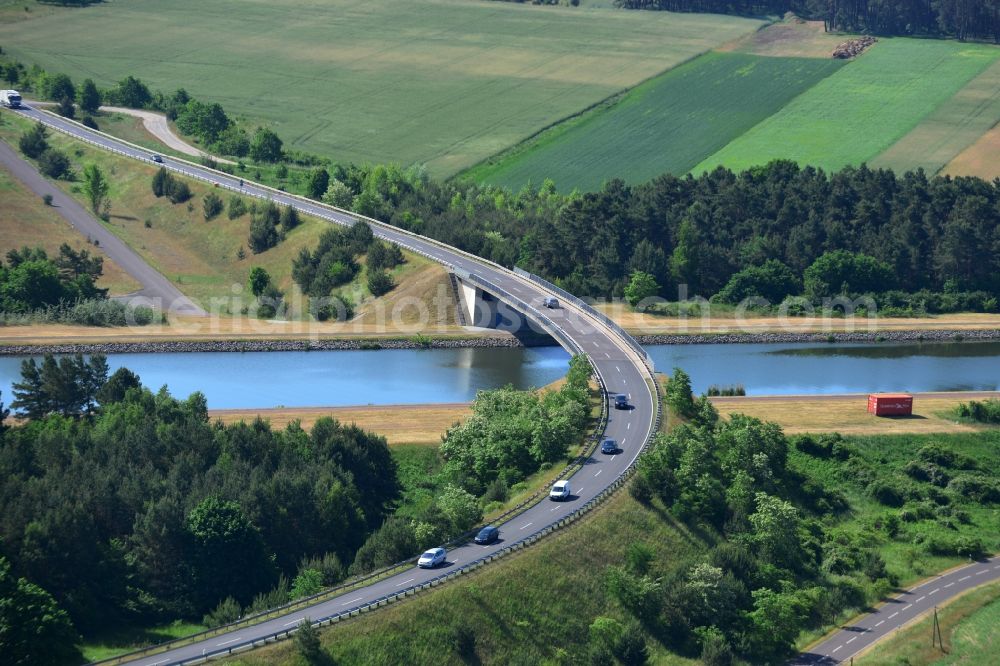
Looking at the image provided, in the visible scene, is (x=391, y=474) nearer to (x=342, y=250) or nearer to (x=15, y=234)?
(x=342, y=250)

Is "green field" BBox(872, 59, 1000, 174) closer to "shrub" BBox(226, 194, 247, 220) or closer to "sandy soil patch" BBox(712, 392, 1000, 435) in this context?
"sandy soil patch" BBox(712, 392, 1000, 435)

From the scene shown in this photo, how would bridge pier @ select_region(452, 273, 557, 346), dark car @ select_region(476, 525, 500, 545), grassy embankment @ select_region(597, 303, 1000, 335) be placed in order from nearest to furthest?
1. dark car @ select_region(476, 525, 500, 545)
2. bridge pier @ select_region(452, 273, 557, 346)
3. grassy embankment @ select_region(597, 303, 1000, 335)

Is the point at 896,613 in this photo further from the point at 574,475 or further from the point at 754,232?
the point at 754,232

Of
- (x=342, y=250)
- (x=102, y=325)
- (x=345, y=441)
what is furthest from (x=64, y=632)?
(x=342, y=250)

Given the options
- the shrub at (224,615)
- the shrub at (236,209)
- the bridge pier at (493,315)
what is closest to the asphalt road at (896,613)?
the shrub at (224,615)

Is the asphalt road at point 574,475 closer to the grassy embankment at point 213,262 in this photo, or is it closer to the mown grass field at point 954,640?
the grassy embankment at point 213,262

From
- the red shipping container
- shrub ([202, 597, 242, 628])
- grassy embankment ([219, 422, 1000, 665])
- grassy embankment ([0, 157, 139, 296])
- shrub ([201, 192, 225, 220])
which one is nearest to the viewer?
grassy embankment ([219, 422, 1000, 665])

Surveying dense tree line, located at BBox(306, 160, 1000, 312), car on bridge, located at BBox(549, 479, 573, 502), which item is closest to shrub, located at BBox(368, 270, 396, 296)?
dense tree line, located at BBox(306, 160, 1000, 312)

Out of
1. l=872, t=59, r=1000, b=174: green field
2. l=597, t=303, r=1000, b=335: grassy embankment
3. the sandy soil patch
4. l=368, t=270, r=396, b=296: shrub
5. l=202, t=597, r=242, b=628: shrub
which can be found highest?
l=872, t=59, r=1000, b=174: green field
